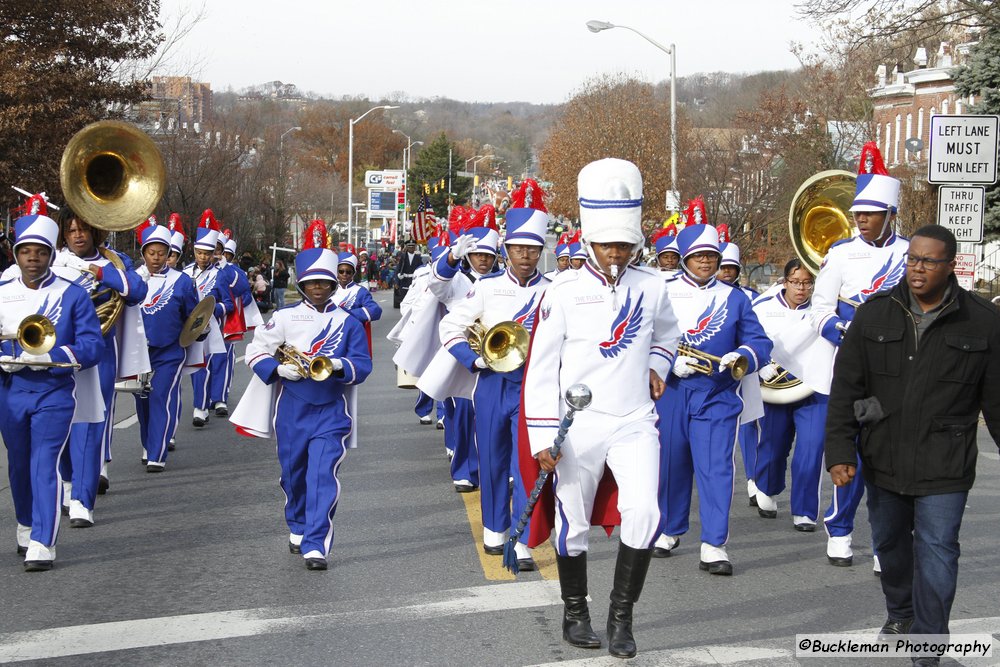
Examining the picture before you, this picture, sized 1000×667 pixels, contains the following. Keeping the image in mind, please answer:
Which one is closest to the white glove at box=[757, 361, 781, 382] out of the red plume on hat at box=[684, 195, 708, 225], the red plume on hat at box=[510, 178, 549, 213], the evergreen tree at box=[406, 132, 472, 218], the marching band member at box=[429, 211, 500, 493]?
the red plume on hat at box=[684, 195, 708, 225]

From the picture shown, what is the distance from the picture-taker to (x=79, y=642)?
679cm

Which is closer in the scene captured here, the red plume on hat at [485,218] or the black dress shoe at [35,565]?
the black dress shoe at [35,565]

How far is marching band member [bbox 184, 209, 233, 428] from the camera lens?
49.3 feet

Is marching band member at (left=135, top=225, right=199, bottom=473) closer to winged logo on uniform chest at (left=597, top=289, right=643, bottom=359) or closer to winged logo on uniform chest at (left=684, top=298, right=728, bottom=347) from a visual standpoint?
winged logo on uniform chest at (left=684, top=298, right=728, bottom=347)

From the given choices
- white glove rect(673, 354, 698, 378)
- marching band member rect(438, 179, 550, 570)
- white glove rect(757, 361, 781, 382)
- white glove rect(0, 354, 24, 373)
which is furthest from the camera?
white glove rect(757, 361, 781, 382)

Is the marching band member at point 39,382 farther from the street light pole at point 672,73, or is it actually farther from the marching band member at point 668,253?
the street light pole at point 672,73

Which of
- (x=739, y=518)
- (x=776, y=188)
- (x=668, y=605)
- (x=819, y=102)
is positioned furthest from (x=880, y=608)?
(x=819, y=102)

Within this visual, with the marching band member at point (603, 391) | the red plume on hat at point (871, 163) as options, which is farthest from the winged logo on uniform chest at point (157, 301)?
the marching band member at point (603, 391)

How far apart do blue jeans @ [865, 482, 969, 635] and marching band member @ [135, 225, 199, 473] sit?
24.5ft

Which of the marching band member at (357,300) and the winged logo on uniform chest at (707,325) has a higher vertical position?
the winged logo on uniform chest at (707,325)

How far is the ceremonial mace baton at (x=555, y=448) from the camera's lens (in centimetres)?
595

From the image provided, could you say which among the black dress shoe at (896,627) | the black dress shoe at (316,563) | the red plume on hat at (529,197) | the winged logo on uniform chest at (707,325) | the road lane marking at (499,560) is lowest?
the road lane marking at (499,560)

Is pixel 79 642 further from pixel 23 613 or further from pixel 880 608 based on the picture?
pixel 880 608

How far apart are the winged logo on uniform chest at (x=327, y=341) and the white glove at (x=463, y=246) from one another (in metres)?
2.83
